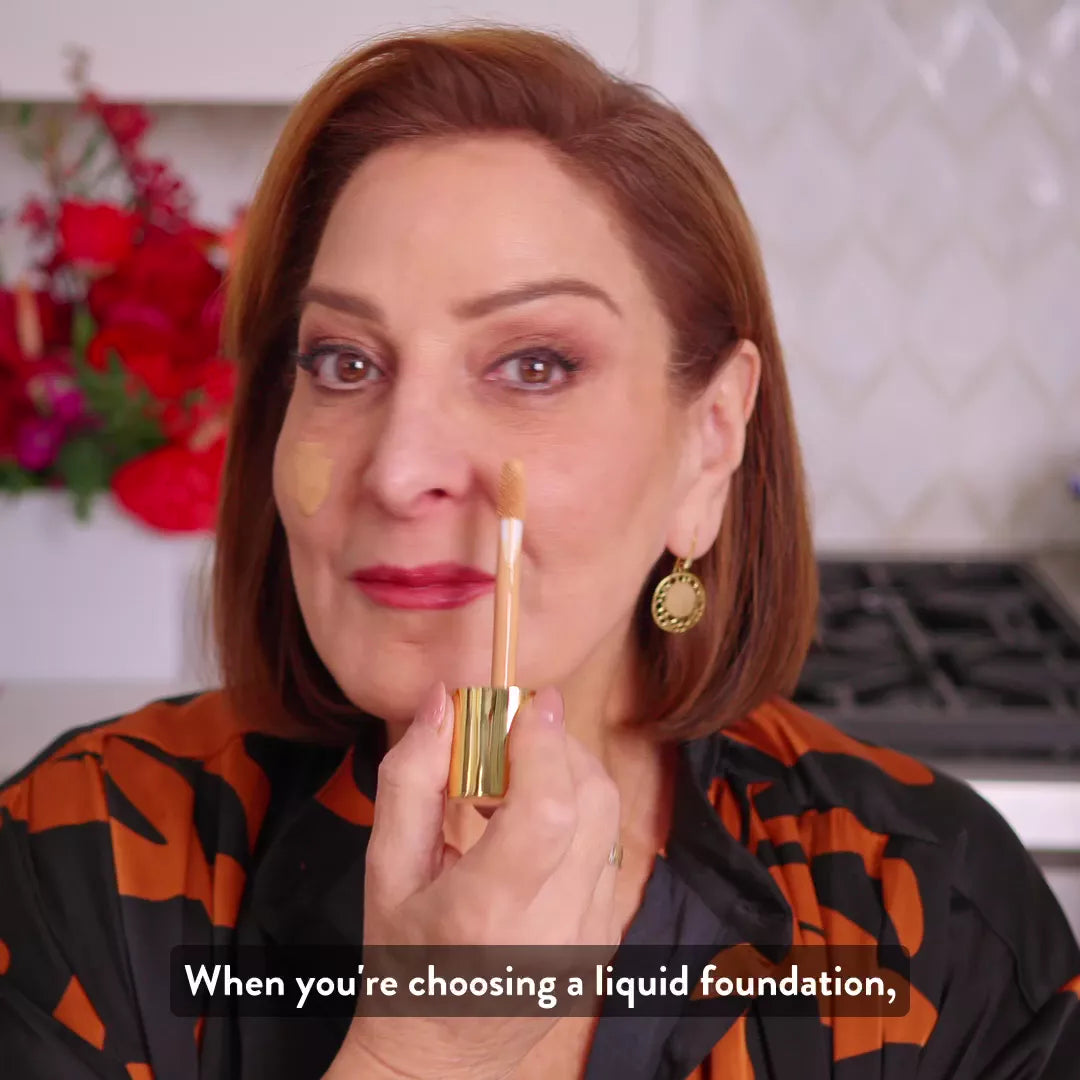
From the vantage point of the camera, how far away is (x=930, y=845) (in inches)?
36.2

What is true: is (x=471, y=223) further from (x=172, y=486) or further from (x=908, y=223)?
(x=908, y=223)

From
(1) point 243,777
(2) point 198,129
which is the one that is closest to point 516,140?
(1) point 243,777

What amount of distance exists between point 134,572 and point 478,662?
0.80 m

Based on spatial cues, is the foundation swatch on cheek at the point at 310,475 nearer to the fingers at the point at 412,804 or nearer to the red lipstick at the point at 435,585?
the red lipstick at the point at 435,585

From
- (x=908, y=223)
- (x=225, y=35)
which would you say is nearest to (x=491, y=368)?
(x=225, y=35)

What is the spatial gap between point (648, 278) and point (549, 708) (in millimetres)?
317

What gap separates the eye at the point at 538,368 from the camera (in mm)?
766

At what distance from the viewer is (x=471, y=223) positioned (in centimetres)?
75

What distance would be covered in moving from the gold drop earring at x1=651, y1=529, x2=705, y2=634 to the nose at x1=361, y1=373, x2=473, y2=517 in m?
0.24

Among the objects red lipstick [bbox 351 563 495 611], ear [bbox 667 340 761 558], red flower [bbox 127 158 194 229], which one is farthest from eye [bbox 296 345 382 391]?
red flower [bbox 127 158 194 229]

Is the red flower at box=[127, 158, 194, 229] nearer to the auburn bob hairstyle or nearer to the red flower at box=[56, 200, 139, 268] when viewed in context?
the red flower at box=[56, 200, 139, 268]

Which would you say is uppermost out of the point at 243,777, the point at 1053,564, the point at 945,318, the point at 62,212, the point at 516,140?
the point at 516,140

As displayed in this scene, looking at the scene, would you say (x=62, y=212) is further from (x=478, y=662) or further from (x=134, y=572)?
(x=478, y=662)

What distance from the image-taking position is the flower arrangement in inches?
54.1
